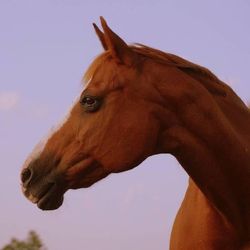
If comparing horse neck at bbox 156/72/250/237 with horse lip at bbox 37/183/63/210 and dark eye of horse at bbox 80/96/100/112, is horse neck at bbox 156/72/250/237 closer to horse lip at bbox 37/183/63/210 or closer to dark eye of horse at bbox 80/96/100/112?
dark eye of horse at bbox 80/96/100/112

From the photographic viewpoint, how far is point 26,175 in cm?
330

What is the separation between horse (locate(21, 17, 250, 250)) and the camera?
3.29 m

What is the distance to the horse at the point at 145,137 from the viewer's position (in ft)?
10.8

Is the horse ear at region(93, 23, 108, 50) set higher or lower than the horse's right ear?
higher

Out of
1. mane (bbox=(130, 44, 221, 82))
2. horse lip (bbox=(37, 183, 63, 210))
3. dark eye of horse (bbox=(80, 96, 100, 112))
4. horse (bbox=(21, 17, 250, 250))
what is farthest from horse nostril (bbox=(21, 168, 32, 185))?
mane (bbox=(130, 44, 221, 82))

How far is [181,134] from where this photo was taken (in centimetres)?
334

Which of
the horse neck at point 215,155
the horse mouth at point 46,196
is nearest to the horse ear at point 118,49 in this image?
the horse neck at point 215,155

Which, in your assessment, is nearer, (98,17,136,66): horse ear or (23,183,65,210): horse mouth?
(23,183,65,210): horse mouth

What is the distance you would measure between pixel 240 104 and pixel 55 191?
146cm

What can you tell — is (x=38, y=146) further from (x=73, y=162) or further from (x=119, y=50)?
(x=119, y=50)

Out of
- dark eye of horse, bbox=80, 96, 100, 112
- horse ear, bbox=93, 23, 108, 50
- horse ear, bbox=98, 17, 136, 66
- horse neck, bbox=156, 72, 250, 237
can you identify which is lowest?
horse neck, bbox=156, 72, 250, 237

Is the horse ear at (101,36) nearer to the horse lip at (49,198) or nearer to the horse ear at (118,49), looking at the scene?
the horse ear at (118,49)

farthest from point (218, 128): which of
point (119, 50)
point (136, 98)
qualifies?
point (119, 50)

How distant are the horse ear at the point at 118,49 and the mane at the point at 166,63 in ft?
0.21
